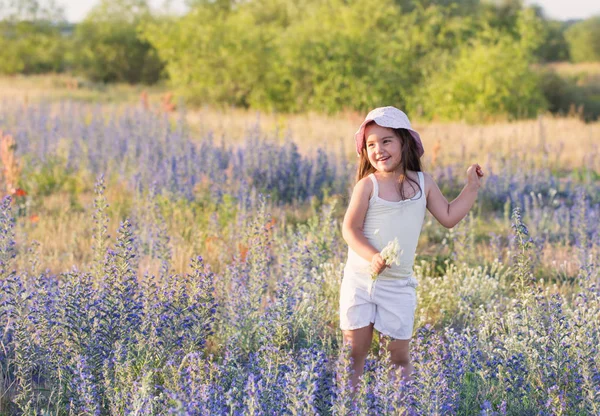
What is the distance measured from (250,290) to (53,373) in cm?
116

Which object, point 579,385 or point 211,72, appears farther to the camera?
point 211,72

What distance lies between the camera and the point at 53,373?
325 centimetres

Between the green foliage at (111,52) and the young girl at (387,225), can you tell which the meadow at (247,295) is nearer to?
the young girl at (387,225)

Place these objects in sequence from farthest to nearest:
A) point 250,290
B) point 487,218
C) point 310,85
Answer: point 310,85 → point 487,218 → point 250,290

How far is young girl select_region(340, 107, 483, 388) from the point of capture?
10.2 feet

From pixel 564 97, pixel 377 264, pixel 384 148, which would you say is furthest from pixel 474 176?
pixel 564 97

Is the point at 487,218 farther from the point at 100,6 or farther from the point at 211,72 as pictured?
the point at 100,6

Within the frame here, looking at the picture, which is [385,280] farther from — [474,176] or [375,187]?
[474,176]

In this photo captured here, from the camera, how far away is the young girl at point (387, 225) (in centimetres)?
311

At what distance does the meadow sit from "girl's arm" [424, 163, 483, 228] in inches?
9.5

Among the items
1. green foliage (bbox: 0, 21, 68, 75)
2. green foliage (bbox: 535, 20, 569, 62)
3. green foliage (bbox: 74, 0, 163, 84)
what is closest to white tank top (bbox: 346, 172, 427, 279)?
green foliage (bbox: 74, 0, 163, 84)

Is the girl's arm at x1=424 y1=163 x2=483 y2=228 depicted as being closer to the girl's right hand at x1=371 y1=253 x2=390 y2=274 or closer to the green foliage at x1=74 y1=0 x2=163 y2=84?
the girl's right hand at x1=371 y1=253 x2=390 y2=274

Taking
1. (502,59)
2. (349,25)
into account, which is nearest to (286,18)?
(349,25)

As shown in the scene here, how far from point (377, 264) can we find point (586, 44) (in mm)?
51498
